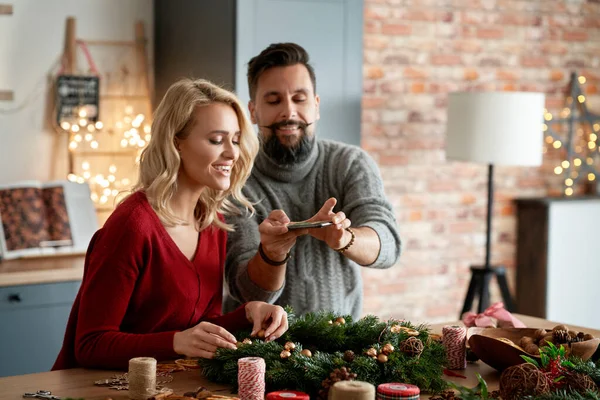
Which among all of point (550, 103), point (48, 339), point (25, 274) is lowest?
point (48, 339)

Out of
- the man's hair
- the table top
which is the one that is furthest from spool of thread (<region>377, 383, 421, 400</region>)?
the table top

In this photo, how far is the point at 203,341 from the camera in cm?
206

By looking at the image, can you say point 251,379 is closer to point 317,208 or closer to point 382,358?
point 382,358

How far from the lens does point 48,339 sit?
3.68 metres

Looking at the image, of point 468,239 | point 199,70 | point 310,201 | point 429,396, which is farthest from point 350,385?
point 468,239

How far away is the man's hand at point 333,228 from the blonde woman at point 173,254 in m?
0.25

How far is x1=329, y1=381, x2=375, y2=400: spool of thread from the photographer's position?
1.64 m

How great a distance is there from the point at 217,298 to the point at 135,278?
31 centimetres

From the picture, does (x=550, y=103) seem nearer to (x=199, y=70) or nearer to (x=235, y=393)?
(x=199, y=70)

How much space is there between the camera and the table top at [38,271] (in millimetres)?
3580

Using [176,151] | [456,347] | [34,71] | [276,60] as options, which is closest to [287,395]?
[456,347]

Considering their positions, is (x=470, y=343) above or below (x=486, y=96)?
below

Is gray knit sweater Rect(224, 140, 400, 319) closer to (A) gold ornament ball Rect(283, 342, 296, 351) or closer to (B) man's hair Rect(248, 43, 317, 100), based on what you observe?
(B) man's hair Rect(248, 43, 317, 100)

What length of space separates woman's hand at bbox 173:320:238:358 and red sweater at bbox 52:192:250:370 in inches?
1.4
